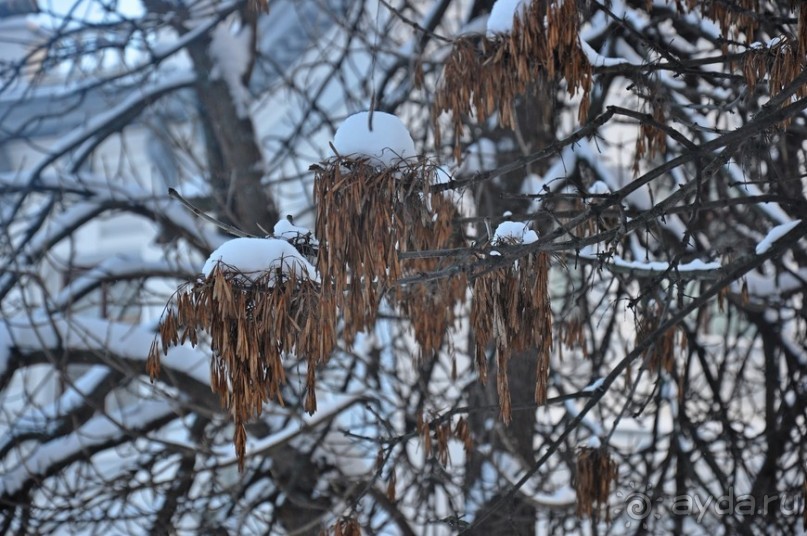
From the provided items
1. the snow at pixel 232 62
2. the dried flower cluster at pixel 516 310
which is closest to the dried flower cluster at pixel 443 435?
the dried flower cluster at pixel 516 310

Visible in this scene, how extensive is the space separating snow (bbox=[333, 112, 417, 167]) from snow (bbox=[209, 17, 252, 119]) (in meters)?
3.84

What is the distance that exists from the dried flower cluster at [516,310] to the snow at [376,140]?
15.6 inches

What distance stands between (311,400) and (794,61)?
174 cm

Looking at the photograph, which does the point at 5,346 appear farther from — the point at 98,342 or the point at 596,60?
the point at 596,60

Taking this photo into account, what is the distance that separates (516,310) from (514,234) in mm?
331

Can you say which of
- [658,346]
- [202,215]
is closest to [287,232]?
[202,215]

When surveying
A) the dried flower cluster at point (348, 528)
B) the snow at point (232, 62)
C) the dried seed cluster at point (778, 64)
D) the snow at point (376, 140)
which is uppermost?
the snow at point (232, 62)

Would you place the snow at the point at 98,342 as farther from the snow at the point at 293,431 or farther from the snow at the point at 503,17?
the snow at the point at 503,17

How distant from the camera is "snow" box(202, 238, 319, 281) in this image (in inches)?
101

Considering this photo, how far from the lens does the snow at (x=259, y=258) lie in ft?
8.45

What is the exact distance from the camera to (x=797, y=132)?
4.05 meters

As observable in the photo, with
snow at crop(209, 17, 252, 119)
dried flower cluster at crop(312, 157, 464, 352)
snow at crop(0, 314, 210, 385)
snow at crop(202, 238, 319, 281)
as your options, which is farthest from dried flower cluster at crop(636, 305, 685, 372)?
snow at crop(209, 17, 252, 119)

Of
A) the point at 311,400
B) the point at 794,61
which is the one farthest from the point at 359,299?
the point at 794,61

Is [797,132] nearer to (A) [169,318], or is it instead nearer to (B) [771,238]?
(B) [771,238]
